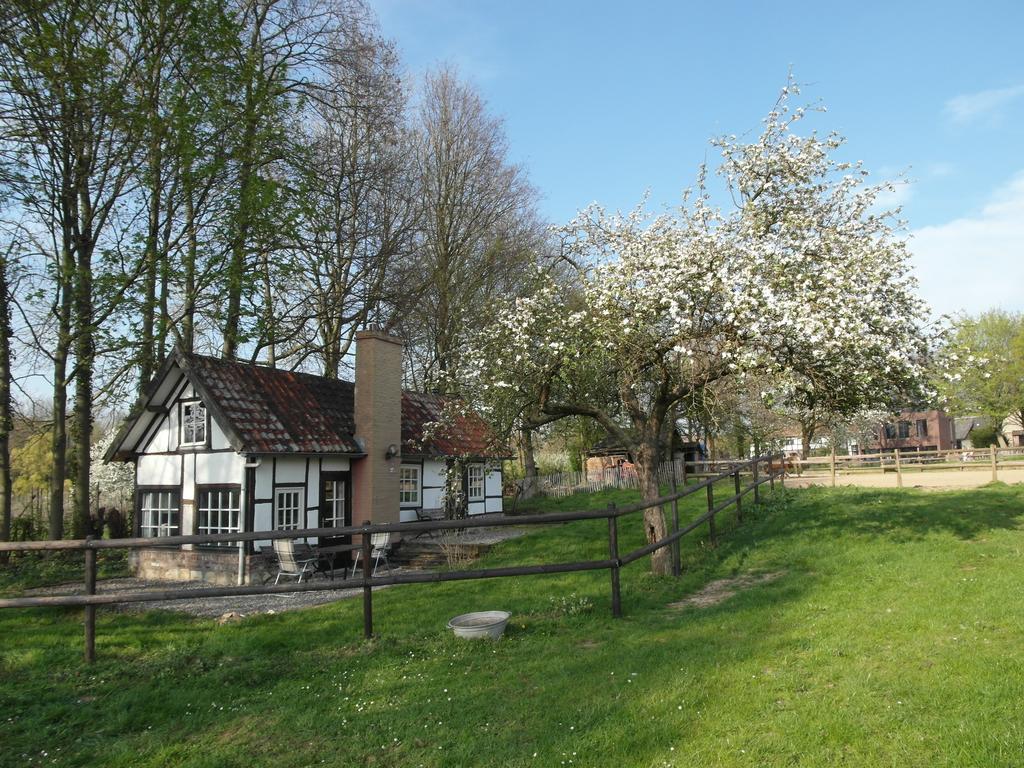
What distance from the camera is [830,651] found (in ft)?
20.1

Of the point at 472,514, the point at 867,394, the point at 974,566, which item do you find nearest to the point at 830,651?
the point at 974,566

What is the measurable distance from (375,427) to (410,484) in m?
2.85

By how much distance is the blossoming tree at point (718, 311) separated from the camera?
9547mm

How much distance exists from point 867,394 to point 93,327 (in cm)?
1575

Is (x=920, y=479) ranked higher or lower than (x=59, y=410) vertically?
lower

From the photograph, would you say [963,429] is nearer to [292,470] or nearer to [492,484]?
[492,484]

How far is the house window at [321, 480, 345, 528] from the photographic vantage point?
16891 mm

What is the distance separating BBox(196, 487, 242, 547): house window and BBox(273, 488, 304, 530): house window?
0.84 meters

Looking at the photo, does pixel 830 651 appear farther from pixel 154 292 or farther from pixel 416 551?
pixel 154 292

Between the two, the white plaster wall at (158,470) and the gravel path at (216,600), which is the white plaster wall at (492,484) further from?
the white plaster wall at (158,470)

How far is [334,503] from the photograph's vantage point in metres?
17.2

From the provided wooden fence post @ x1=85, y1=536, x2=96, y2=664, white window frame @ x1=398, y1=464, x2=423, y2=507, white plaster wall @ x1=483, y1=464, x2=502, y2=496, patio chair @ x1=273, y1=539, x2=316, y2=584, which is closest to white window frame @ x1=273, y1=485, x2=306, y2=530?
patio chair @ x1=273, y1=539, x2=316, y2=584

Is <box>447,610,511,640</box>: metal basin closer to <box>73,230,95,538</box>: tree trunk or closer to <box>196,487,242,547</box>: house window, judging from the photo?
<box>196,487,242,547</box>: house window

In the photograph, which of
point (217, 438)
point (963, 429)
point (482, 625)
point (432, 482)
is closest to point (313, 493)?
point (217, 438)
